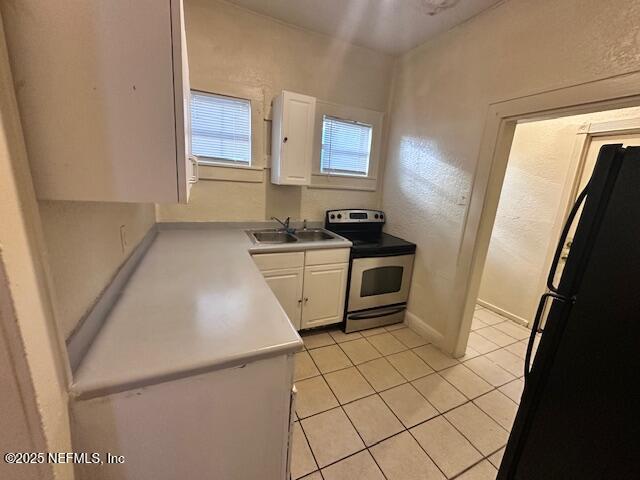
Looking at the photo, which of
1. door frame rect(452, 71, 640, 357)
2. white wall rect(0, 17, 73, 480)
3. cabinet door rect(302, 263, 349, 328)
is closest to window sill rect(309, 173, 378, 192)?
cabinet door rect(302, 263, 349, 328)

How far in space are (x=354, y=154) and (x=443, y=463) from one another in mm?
2654

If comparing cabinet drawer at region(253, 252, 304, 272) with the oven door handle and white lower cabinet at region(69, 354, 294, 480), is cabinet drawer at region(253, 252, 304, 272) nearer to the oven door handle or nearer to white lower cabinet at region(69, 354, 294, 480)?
the oven door handle

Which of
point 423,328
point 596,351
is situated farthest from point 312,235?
point 596,351

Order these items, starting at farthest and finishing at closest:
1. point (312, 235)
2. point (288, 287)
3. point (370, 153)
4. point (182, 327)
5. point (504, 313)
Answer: point (504, 313)
point (370, 153)
point (312, 235)
point (288, 287)
point (182, 327)

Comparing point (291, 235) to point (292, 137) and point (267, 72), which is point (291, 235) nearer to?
point (292, 137)

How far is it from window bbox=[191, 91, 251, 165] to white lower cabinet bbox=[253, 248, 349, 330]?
40.8 inches

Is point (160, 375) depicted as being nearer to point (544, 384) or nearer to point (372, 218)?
point (544, 384)

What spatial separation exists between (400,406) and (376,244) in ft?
4.47

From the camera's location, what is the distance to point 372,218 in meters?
2.99

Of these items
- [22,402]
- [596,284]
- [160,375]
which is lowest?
[160,375]

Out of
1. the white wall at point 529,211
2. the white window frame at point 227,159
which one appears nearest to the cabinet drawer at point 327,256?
the white window frame at point 227,159

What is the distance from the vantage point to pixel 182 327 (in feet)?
3.08

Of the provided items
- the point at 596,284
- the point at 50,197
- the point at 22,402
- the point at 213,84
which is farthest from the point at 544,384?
the point at 213,84

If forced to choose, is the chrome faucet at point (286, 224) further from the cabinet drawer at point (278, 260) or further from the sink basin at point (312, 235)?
the cabinet drawer at point (278, 260)
